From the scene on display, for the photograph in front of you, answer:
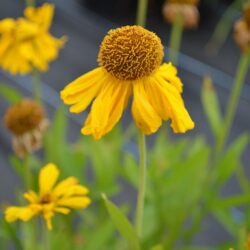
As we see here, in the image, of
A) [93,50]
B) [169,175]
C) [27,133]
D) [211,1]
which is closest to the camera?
[27,133]

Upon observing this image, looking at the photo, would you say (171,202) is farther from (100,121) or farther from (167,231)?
(100,121)

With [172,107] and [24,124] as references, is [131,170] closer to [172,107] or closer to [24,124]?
[24,124]

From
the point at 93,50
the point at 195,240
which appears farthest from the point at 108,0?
the point at 195,240

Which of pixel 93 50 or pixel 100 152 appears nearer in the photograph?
pixel 100 152

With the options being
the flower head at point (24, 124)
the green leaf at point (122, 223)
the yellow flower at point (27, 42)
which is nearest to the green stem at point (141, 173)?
the green leaf at point (122, 223)

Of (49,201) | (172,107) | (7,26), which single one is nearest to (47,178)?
(49,201)
